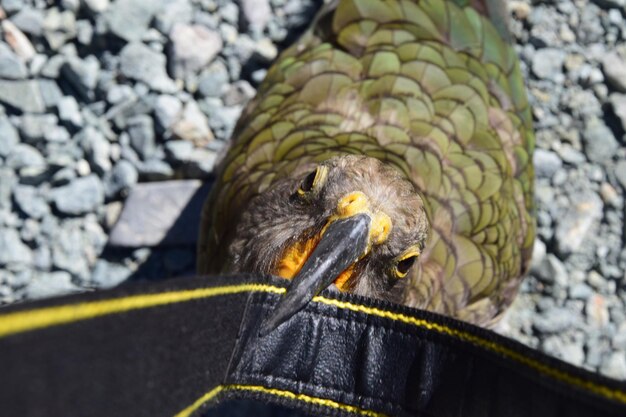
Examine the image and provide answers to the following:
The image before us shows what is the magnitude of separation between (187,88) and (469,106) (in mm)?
1559

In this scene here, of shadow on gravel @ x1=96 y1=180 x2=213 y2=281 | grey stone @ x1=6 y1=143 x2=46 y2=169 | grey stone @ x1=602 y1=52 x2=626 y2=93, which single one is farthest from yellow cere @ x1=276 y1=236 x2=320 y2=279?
grey stone @ x1=602 y1=52 x2=626 y2=93

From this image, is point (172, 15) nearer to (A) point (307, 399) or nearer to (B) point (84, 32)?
(B) point (84, 32)

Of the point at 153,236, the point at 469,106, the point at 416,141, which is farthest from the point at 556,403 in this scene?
the point at 153,236

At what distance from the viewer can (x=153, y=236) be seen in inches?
149

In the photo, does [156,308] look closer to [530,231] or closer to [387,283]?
[387,283]

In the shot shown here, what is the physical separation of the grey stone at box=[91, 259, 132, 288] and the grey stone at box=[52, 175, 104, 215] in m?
0.27

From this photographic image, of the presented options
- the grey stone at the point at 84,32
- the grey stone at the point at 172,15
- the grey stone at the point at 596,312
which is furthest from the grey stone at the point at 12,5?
the grey stone at the point at 596,312

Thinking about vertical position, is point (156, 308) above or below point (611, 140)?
above

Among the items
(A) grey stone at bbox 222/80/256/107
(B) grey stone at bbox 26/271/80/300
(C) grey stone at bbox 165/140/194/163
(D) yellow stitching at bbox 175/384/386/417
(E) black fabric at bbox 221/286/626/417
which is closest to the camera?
(E) black fabric at bbox 221/286/626/417

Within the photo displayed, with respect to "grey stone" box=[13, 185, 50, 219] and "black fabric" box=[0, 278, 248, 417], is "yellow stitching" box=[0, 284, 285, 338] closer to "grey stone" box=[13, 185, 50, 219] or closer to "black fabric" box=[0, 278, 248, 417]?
"black fabric" box=[0, 278, 248, 417]

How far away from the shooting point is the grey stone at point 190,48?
403 cm

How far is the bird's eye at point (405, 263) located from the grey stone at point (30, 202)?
197 centimetres

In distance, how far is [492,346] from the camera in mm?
1610

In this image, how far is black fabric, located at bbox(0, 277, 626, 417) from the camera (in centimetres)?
120
